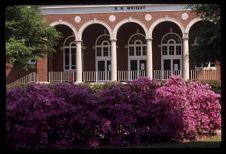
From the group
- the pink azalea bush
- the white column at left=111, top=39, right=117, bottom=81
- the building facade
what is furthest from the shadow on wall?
the pink azalea bush

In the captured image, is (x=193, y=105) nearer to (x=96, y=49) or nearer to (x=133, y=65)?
(x=133, y=65)

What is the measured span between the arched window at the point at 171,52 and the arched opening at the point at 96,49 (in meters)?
4.40

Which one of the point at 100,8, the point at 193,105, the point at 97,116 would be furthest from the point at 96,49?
the point at 97,116

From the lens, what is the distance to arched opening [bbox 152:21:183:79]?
3622cm

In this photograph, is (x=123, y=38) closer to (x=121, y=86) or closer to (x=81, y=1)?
(x=121, y=86)

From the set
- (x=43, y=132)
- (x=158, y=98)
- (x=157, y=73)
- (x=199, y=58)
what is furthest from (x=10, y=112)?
(x=157, y=73)

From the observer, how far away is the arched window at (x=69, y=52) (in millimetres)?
37719

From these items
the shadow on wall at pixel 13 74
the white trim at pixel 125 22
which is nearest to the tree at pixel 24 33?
the shadow on wall at pixel 13 74

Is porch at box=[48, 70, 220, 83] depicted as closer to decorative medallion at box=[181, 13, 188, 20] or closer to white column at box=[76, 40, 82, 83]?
white column at box=[76, 40, 82, 83]

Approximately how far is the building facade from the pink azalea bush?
74.4ft

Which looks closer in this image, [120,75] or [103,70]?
[120,75]

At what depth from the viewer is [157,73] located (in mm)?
35156

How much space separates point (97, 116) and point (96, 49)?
1092 inches

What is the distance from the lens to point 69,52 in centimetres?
3784
